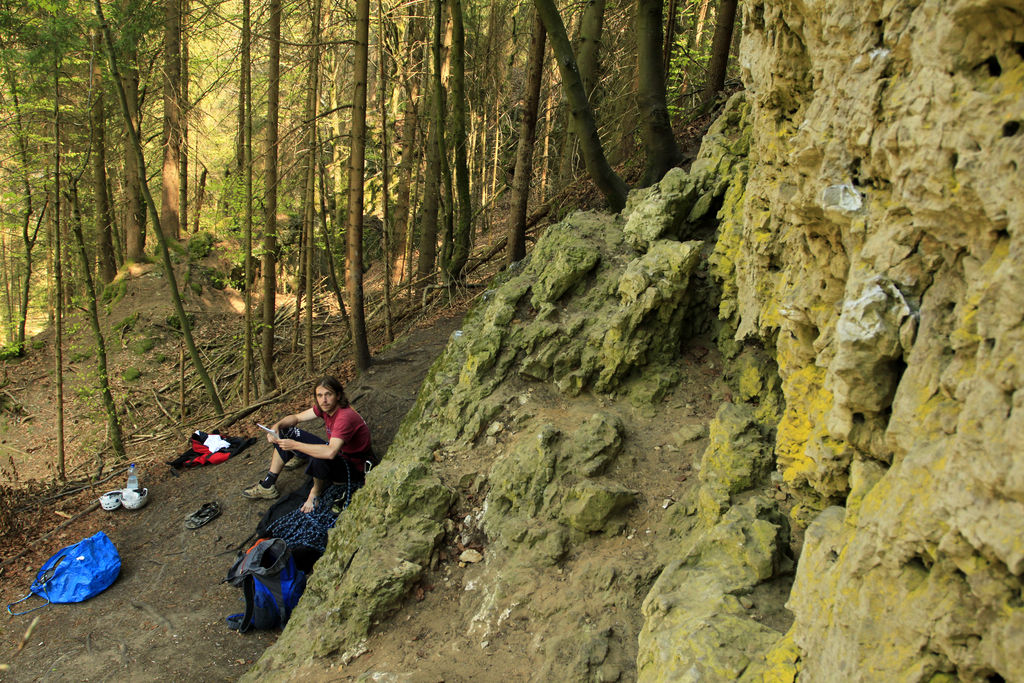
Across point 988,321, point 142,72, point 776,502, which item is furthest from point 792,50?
point 142,72

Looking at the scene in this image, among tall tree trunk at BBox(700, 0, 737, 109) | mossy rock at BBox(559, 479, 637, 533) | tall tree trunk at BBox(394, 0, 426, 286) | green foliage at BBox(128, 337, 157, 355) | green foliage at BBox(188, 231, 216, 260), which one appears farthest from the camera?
green foliage at BBox(188, 231, 216, 260)

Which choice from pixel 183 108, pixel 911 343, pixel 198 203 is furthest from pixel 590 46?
pixel 198 203

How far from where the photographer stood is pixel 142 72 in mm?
11375

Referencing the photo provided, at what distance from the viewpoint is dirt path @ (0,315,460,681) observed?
480cm

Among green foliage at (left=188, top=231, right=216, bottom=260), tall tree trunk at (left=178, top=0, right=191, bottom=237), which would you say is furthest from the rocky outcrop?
green foliage at (left=188, top=231, right=216, bottom=260)

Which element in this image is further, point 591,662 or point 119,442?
point 119,442

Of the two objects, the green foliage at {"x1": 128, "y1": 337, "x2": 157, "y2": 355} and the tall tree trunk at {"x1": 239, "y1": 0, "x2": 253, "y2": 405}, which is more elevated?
the tall tree trunk at {"x1": 239, "y1": 0, "x2": 253, "y2": 405}

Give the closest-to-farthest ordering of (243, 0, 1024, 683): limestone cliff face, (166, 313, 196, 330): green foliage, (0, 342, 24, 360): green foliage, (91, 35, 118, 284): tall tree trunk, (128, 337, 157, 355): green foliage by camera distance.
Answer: (243, 0, 1024, 683): limestone cliff face → (91, 35, 118, 284): tall tree trunk → (128, 337, 157, 355): green foliage → (166, 313, 196, 330): green foliage → (0, 342, 24, 360): green foliage

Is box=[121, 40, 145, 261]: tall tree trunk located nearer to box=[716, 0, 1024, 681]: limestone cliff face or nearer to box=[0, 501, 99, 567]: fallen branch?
box=[0, 501, 99, 567]: fallen branch

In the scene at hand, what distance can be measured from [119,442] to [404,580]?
255 inches

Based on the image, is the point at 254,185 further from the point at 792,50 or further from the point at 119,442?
the point at 792,50

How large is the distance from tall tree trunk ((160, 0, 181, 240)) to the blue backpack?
29.7ft

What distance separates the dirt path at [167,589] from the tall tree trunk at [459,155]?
2.13 metres

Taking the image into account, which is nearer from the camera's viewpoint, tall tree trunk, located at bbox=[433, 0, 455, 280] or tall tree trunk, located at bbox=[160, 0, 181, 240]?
tall tree trunk, located at bbox=[433, 0, 455, 280]
